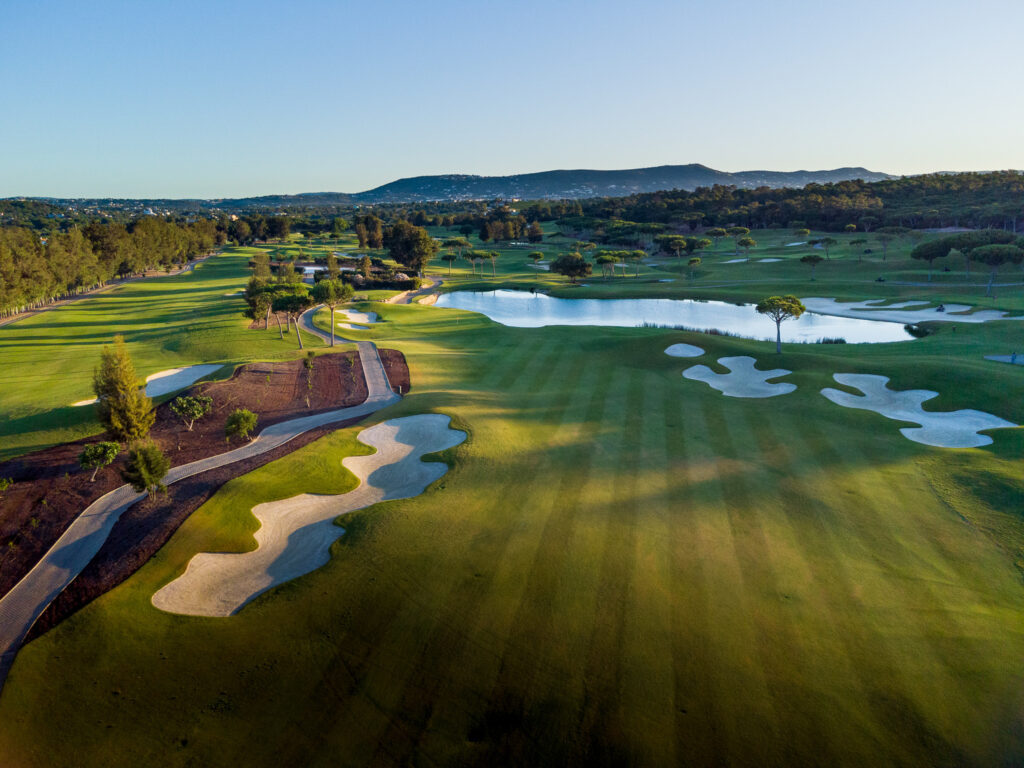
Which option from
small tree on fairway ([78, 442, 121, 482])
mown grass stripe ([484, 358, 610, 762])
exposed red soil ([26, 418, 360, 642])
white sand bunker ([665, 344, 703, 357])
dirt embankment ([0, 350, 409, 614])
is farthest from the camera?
white sand bunker ([665, 344, 703, 357])

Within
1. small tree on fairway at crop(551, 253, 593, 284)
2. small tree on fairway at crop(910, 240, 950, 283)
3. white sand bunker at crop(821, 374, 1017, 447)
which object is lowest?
white sand bunker at crop(821, 374, 1017, 447)

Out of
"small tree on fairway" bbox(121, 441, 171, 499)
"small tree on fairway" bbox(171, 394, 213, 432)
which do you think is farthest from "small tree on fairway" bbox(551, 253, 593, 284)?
"small tree on fairway" bbox(121, 441, 171, 499)

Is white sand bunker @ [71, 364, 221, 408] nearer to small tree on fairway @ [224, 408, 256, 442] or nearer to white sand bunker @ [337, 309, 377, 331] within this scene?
small tree on fairway @ [224, 408, 256, 442]

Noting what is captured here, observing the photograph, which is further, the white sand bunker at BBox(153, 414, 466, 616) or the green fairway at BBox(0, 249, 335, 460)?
the green fairway at BBox(0, 249, 335, 460)

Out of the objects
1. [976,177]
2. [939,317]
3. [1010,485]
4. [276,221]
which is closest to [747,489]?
[1010,485]

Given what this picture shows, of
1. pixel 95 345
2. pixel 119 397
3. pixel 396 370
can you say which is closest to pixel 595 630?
pixel 119 397

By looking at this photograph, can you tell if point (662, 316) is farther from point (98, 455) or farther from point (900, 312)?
point (98, 455)

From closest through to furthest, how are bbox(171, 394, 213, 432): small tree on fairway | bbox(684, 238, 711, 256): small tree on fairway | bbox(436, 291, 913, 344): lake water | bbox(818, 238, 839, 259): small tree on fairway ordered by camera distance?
1. bbox(171, 394, 213, 432): small tree on fairway
2. bbox(436, 291, 913, 344): lake water
3. bbox(818, 238, 839, 259): small tree on fairway
4. bbox(684, 238, 711, 256): small tree on fairway

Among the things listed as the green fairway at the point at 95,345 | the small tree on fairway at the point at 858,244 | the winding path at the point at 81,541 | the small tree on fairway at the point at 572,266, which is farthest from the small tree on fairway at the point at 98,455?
the small tree on fairway at the point at 858,244
